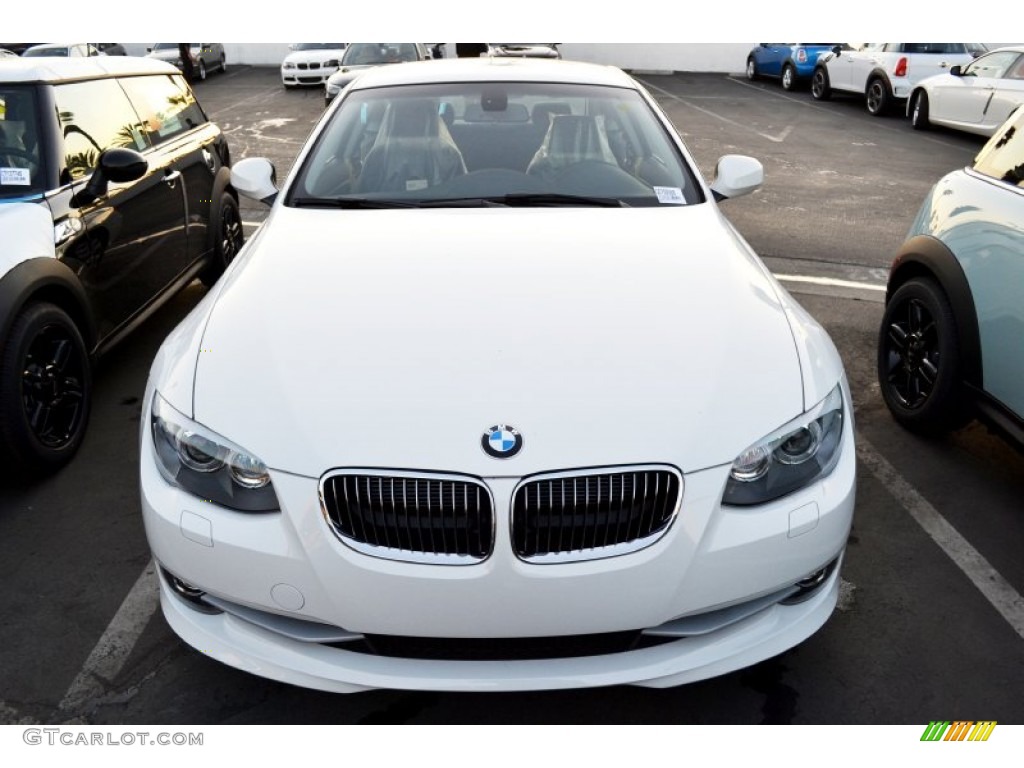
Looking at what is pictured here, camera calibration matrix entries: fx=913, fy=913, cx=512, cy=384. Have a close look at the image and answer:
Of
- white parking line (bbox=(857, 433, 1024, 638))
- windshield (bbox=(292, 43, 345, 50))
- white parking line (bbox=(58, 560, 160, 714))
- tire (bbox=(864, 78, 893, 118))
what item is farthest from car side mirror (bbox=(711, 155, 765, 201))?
windshield (bbox=(292, 43, 345, 50))

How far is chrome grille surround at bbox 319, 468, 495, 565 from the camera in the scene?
214cm

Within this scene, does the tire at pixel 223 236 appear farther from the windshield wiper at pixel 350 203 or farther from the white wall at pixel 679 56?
the white wall at pixel 679 56

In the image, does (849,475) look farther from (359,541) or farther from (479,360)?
(359,541)

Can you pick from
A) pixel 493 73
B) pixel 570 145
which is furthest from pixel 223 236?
pixel 570 145

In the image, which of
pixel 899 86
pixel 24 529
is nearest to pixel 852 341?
pixel 24 529

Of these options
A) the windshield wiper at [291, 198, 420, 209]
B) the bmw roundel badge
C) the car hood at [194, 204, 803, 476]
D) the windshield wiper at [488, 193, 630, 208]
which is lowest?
the bmw roundel badge

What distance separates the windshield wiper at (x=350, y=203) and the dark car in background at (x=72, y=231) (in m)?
1.11

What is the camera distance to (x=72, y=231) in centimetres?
404

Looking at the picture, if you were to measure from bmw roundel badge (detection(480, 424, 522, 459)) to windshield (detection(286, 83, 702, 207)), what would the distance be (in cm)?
152

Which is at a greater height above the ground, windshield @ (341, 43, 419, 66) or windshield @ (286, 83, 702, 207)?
windshield @ (286, 83, 702, 207)

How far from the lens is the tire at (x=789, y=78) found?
1939 centimetres
